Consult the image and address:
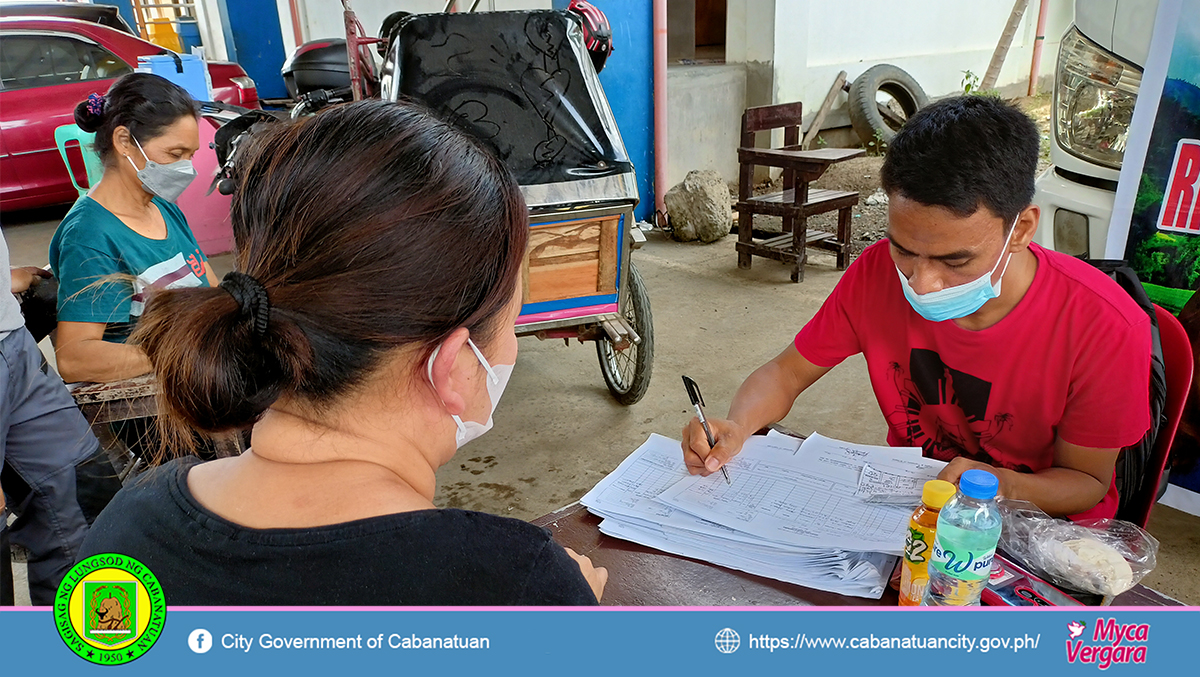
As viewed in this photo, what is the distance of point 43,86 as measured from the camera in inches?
249

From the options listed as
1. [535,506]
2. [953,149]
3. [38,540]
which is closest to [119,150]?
[38,540]

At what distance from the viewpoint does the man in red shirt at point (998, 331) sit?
127 cm

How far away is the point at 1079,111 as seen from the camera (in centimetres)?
228

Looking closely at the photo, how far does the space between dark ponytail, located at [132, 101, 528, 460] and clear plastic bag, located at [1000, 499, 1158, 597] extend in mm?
790

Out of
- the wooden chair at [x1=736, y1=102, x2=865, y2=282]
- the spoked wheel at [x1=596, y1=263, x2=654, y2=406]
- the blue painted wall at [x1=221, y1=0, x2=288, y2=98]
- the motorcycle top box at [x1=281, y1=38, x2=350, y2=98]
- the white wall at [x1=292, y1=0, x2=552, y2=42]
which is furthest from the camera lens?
the blue painted wall at [x1=221, y1=0, x2=288, y2=98]

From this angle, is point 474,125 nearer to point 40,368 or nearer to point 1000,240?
point 40,368

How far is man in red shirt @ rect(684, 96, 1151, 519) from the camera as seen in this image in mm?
1271

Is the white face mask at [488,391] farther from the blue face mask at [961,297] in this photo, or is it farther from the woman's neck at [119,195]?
the woman's neck at [119,195]

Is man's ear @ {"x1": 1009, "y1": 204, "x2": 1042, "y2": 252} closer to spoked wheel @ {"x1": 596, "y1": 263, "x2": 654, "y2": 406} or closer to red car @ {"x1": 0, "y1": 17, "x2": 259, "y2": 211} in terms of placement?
spoked wheel @ {"x1": 596, "y1": 263, "x2": 654, "y2": 406}

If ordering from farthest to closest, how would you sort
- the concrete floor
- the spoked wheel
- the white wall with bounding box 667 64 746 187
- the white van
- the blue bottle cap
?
the white wall with bounding box 667 64 746 187 < the spoked wheel < the concrete floor < the white van < the blue bottle cap

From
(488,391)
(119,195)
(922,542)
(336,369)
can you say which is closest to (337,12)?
(119,195)

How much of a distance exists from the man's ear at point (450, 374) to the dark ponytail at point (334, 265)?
17 millimetres

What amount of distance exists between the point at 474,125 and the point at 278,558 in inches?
104
